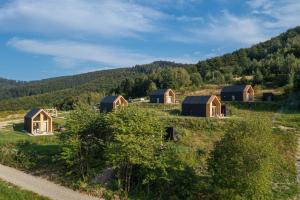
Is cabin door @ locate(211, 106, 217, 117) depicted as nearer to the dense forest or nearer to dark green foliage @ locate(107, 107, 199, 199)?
the dense forest

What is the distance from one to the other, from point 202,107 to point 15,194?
33.7 meters

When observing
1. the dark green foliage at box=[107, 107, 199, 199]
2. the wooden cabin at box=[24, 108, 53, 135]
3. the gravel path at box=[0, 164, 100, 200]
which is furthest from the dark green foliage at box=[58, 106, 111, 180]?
the wooden cabin at box=[24, 108, 53, 135]

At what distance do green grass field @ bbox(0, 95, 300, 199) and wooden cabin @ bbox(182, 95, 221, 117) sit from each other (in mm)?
7351

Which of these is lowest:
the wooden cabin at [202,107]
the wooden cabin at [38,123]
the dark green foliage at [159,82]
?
the wooden cabin at [38,123]

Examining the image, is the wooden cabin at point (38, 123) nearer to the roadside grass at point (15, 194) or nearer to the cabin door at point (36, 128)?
the cabin door at point (36, 128)

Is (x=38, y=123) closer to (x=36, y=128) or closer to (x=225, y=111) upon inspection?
(x=36, y=128)

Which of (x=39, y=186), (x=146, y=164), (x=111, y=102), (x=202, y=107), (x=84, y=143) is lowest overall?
(x=39, y=186)

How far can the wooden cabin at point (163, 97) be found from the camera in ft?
248

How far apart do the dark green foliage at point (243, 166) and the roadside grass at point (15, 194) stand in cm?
1225

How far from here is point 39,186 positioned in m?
29.9

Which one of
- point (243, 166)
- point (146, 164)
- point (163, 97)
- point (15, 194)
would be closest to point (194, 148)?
point (146, 164)

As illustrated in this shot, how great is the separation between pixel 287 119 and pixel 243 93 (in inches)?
834

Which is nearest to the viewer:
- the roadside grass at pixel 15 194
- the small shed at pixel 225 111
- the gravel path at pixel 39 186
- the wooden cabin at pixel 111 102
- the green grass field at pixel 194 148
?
the roadside grass at pixel 15 194

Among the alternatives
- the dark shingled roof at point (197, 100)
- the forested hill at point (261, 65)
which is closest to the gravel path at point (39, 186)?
the dark shingled roof at point (197, 100)
